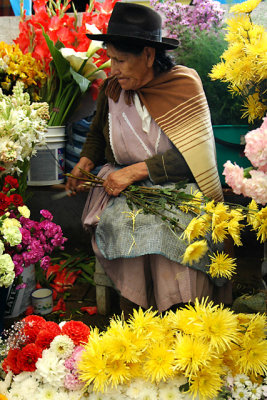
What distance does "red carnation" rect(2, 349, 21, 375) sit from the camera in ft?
4.02

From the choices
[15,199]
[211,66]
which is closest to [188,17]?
[211,66]

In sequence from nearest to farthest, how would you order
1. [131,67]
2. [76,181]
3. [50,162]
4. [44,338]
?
[44,338] < [131,67] < [76,181] < [50,162]

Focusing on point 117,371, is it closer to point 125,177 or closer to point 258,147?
point 258,147

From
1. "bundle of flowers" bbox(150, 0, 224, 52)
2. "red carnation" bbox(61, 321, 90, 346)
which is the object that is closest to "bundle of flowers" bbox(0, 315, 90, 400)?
"red carnation" bbox(61, 321, 90, 346)

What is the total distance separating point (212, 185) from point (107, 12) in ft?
3.67

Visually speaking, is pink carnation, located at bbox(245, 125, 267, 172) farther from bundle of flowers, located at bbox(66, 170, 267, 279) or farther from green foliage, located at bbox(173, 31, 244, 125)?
green foliage, located at bbox(173, 31, 244, 125)

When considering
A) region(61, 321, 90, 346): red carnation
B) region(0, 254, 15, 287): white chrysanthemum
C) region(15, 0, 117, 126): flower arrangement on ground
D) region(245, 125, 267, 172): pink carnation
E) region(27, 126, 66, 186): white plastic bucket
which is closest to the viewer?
region(245, 125, 267, 172): pink carnation

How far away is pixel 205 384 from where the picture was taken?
42.6 inches

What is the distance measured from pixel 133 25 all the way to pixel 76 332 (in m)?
1.23

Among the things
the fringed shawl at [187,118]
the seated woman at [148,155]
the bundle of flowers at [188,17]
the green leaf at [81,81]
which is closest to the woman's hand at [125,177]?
the seated woman at [148,155]

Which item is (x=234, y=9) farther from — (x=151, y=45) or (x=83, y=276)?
(x=83, y=276)

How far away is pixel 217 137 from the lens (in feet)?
7.39

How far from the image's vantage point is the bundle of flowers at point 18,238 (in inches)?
65.4

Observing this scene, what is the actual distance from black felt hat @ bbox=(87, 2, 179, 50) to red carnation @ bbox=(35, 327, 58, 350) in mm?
1183
